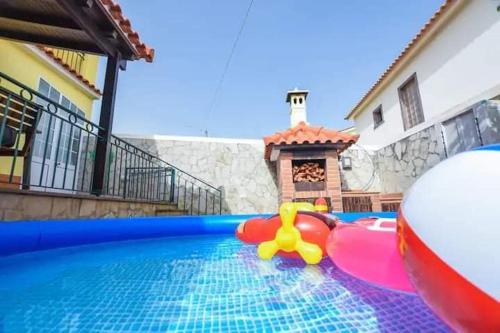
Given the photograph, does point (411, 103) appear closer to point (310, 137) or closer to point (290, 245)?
point (310, 137)

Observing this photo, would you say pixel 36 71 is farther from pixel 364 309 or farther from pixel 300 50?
pixel 364 309

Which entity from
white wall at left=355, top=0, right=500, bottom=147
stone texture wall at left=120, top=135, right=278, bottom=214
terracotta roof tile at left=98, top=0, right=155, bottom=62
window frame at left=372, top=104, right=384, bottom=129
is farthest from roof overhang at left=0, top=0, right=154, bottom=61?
window frame at left=372, top=104, right=384, bottom=129

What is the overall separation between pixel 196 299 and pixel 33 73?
25.4ft

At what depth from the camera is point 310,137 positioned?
19.4 feet

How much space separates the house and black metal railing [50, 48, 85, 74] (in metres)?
10.1

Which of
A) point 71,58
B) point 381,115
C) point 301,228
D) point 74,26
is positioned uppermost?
point 71,58

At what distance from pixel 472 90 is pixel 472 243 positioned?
763cm

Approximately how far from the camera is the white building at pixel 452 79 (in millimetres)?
5051

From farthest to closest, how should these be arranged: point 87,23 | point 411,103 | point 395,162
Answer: point 411,103 < point 395,162 < point 87,23

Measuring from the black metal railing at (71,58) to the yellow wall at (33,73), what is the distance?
189mm

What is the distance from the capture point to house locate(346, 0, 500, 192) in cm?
517

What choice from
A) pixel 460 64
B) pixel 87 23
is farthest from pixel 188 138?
pixel 460 64

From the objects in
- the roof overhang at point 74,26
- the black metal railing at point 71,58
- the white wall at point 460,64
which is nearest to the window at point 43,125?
the black metal railing at point 71,58

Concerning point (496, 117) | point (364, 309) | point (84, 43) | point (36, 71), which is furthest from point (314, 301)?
point (36, 71)
